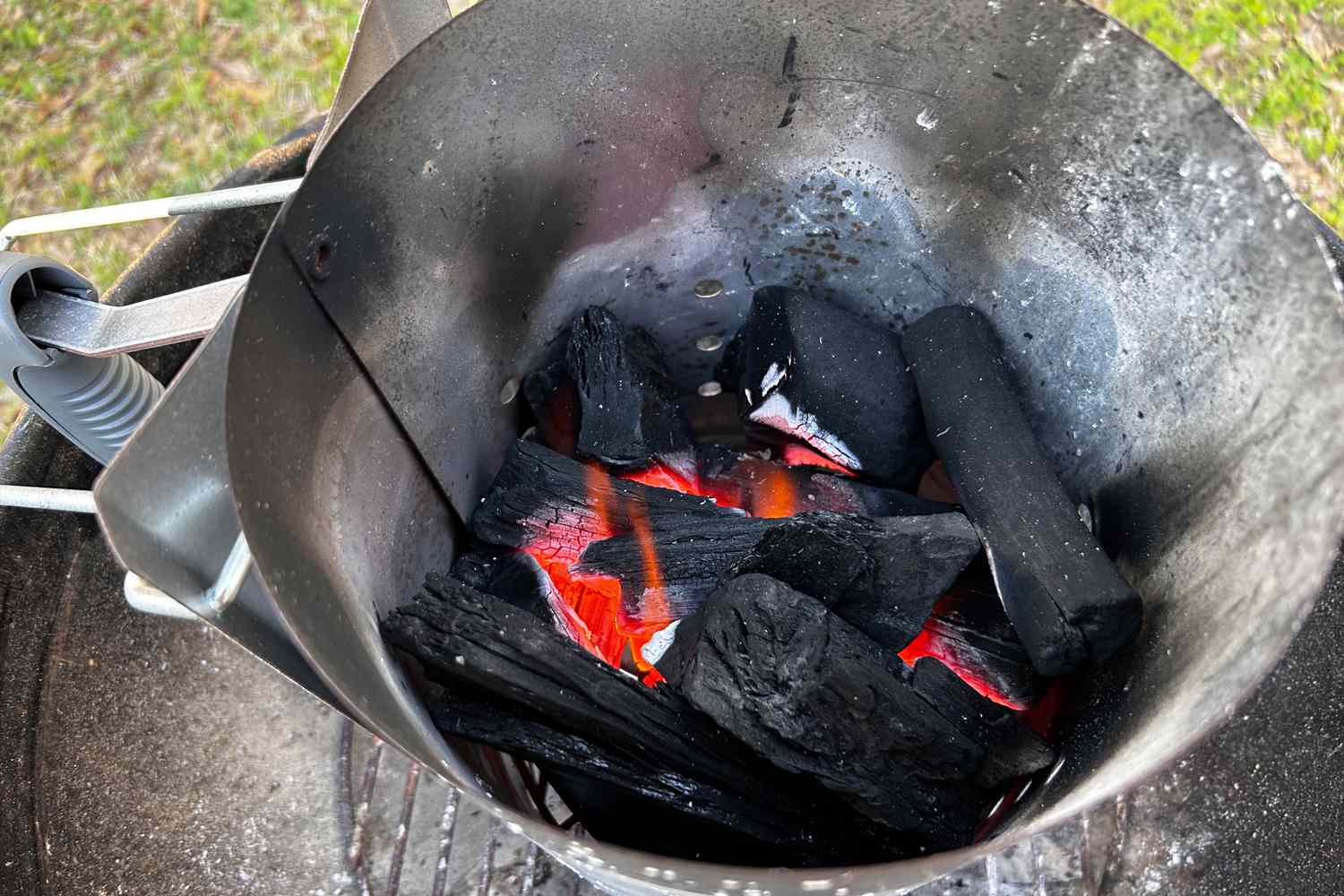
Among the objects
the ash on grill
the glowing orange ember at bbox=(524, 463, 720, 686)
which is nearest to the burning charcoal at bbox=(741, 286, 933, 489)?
the ash on grill

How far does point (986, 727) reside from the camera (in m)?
1.43

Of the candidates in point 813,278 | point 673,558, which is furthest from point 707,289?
point 673,558

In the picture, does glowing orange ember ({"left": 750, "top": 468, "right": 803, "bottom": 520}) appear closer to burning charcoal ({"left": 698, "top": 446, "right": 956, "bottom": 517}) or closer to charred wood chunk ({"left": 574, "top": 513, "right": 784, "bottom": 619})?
burning charcoal ({"left": 698, "top": 446, "right": 956, "bottom": 517})

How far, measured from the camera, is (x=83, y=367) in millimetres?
1590

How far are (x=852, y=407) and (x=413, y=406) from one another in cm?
68

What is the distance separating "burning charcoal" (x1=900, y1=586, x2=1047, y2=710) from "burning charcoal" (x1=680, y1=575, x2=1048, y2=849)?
18 centimetres

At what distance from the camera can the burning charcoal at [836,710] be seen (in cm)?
131

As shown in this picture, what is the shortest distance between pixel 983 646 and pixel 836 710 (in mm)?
367

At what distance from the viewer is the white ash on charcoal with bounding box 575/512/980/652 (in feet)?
4.86

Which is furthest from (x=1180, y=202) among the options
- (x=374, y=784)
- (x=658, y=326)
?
(x=374, y=784)

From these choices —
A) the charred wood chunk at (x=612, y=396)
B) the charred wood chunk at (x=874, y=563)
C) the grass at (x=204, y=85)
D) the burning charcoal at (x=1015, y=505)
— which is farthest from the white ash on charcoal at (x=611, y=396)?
the grass at (x=204, y=85)

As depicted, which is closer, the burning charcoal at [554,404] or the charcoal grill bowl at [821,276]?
the charcoal grill bowl at [821,276]

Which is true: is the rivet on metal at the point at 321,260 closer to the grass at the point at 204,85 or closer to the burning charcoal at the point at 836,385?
the burning charcoal at the point at 836,385

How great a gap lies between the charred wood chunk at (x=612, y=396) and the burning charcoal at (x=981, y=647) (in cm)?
51
